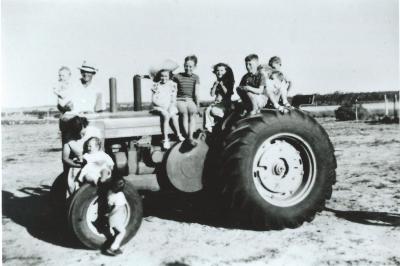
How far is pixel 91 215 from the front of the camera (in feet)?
15.2

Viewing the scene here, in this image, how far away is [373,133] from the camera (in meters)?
15.6

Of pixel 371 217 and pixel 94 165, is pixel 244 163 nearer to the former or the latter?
pixel 94 165

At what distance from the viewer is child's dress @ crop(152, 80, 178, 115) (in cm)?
551

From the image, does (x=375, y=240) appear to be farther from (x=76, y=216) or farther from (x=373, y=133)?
(x=373, y=133)

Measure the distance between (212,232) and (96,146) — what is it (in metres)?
1.56

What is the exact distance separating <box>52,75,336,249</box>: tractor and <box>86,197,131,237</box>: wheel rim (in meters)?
0.14

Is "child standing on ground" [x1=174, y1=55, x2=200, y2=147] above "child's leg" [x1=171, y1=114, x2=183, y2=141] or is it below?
above

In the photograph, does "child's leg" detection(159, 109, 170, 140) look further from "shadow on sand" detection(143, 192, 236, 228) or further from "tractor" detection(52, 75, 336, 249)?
"shadow on sand" detection(143, 192, 236, 228)

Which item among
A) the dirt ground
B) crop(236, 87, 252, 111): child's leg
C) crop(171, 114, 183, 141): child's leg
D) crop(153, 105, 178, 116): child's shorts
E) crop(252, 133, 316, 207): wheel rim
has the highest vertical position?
crop(236, 87, 252, 111): child's leg

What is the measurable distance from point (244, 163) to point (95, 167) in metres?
1.54

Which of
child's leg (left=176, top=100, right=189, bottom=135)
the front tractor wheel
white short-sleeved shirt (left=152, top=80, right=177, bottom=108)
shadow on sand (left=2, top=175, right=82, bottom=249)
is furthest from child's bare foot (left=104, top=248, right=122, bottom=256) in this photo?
white short-sleeved shirt (left=152, top=80, right=177, bottom=108)

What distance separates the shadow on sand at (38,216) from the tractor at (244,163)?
3.12ft

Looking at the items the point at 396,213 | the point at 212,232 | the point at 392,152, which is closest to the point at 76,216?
the point at 212,232

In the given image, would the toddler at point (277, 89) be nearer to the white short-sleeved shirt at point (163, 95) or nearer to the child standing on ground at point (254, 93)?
the child standing on ground at point (254, 93)
